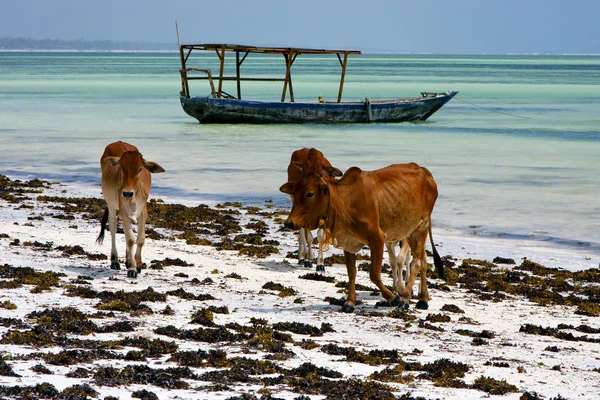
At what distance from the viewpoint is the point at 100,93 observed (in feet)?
261

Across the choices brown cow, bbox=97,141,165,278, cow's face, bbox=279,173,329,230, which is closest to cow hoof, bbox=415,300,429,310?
cow's face, bbox=279,173,329,230

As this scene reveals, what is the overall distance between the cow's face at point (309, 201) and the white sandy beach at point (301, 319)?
1.08 metres

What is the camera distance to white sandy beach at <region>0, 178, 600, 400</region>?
24.3ft

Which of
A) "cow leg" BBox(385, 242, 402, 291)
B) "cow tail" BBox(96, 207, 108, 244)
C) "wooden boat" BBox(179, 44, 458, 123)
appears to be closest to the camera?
"cow leg" BBox(385, 242, 402, 291)

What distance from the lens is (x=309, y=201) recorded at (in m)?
9.80

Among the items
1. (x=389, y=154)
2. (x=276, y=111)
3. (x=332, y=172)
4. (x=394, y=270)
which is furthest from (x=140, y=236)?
(x=276, y=111)

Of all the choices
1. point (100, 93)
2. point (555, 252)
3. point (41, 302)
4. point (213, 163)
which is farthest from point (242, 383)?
point (100, 93)

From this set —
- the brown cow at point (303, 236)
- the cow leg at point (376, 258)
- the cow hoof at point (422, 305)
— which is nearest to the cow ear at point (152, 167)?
the brown cow at point (303, 236)

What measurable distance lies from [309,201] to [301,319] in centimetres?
129

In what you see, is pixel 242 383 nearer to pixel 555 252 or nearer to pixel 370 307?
pixel 370 307

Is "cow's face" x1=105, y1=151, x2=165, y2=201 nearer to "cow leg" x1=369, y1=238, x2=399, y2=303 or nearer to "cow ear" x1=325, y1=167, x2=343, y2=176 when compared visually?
"cow ear" x1=325, y1=167, x2=343, y2=176

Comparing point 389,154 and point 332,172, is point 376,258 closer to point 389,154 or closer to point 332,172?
point 332,172

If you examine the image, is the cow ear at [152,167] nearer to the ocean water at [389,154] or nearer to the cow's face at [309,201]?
the cow's face at [309,201]

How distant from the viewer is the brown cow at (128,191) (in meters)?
11.5
